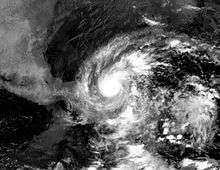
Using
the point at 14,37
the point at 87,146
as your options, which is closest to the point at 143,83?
the point at 87,146

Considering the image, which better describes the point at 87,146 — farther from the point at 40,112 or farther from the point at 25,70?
the point at 25,70

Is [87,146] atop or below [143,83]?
below

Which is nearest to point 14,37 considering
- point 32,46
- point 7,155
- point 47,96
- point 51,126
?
point 32,46

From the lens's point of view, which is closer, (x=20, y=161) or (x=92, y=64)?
(x=20, y=161)

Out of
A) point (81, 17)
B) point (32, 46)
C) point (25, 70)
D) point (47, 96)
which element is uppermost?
point (81, 17)

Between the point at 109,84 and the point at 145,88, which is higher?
the point at 109,84

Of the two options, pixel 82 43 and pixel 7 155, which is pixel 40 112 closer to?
pixel 7 155
